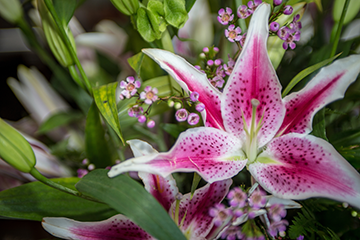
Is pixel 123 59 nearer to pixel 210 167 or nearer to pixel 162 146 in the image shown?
pixel 162 146

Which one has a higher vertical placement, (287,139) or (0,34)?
(0,34)

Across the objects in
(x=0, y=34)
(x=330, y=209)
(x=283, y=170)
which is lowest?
(x=330, y=209)

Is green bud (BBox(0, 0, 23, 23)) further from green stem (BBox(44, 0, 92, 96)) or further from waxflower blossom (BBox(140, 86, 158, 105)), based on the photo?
waxflower blossom (BBox(140, 86, 158, 105))

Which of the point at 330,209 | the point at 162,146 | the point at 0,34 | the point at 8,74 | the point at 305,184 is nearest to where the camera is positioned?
the point at 305,184

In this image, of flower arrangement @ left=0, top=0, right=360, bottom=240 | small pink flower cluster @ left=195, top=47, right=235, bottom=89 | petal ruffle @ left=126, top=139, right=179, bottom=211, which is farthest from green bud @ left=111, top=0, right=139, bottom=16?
petal ruffle @ left=126, top=139, right=179, bottom=211

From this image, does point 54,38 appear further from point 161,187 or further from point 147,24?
point 161,187

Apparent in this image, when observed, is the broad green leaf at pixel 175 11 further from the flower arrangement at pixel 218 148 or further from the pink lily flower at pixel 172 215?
the pink lily flower at pixel 172 215

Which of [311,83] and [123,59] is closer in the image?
[311,83]

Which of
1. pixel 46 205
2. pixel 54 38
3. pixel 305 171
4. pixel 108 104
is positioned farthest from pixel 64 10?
pixel 305 171

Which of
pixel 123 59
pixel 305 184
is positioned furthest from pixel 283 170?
pixel 123 59
